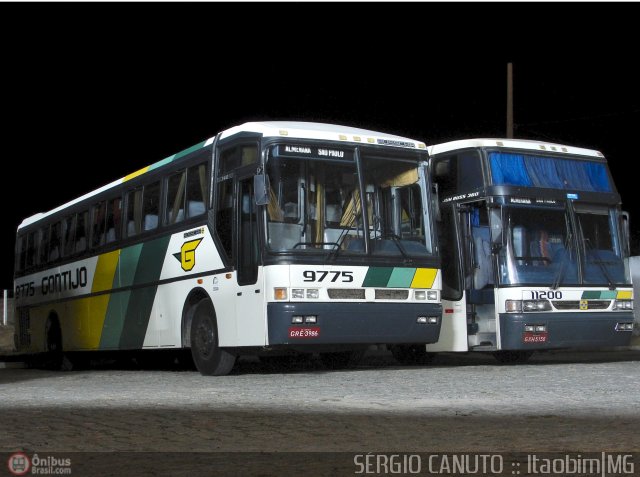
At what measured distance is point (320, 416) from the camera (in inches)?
377

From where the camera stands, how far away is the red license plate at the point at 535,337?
16362mm

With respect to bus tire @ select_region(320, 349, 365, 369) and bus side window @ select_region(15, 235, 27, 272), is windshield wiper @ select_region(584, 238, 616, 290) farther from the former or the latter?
bus side window @ select_region(15, 235, 27, 272)

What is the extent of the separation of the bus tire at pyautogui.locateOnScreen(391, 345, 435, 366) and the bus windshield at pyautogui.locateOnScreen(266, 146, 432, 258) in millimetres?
3744

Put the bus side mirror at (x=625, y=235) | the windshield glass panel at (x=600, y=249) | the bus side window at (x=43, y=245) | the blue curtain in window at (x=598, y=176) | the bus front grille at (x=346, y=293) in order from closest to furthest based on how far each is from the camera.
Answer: the bus front grille at (x=346, y=293) < the windshield glass panel at (x=600, y=249) < the bus side mirror at (x=625, y=235) < the blue curtain in window at (x=598, y=176) < the bus side window at (x=43, y=245)

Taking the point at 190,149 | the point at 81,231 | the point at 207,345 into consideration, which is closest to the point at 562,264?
the point at 207,345

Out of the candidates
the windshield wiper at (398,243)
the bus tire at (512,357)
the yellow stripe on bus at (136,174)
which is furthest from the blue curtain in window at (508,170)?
the yellow stripe on bus at (136,174)

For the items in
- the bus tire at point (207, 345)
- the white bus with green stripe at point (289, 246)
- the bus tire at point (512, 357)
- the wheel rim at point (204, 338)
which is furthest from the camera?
the bus tire at point (512, 357)

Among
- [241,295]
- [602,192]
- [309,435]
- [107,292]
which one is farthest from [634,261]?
[309,435]

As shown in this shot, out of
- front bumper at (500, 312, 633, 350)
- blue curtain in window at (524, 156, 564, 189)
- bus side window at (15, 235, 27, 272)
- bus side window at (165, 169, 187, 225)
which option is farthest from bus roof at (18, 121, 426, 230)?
bus side window at (15, 235, 27, 272)

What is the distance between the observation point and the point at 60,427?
29.1 ft

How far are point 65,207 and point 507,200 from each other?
10.3 m

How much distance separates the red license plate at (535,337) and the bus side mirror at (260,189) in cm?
467

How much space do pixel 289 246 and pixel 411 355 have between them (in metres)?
5.31

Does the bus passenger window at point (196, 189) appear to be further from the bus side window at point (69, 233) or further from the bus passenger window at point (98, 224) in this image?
the bus side window at point (69, 233)
